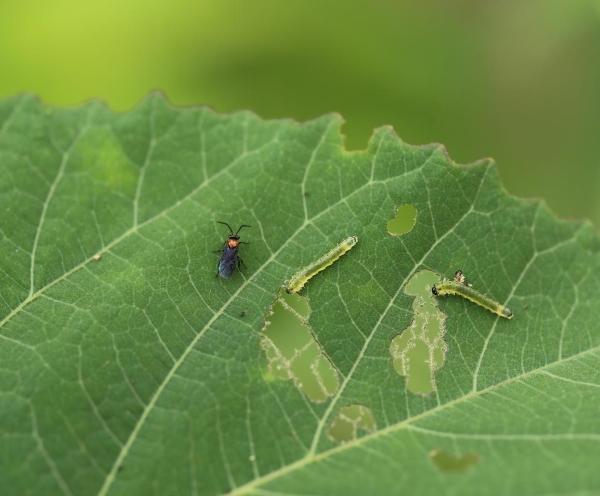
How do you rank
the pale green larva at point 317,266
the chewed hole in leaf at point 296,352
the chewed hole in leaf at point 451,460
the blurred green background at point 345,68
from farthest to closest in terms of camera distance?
the blurred green background at point 345,68, the pale green larva at point 317,266, the chewed hole in leaf at point 296,352, the chewed hole in leaf at point 451,460

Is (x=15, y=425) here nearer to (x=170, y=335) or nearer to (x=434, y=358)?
(x=170, y=335)

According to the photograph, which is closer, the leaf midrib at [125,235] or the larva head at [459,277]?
the leaf midrib at [125,235]

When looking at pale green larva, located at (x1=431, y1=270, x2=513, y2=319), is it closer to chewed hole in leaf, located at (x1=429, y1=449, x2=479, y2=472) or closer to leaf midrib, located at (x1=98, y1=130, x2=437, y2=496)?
leaf midrib, located at (x1=98, y1=130, x2=437, y2=496)

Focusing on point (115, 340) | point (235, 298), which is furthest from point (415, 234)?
point (115, 340)

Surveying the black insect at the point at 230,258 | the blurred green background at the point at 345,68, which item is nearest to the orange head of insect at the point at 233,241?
the black insect at the point at 230,258

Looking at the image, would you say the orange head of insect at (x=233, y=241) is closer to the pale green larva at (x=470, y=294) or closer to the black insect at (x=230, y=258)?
the black insect at (x=230, y=258)

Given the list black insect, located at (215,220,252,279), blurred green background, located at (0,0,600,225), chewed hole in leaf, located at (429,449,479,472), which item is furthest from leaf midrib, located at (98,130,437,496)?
blurred green background, located at (0,0,600,225)
